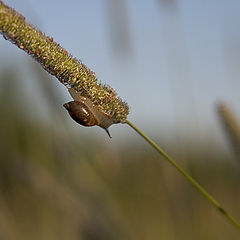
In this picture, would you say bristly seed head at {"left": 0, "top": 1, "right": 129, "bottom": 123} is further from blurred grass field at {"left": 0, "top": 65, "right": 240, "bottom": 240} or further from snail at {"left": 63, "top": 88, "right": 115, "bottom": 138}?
blurred grass field at {"left": 0, "top": 65, "right": 240, "bottom": 240}

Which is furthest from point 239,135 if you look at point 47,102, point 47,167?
point 47,167

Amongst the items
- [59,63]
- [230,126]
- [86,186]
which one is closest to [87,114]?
[59,63]

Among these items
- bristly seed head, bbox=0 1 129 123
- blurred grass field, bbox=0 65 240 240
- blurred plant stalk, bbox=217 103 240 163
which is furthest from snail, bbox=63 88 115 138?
blurred grass field, bbox=0 65 240 240

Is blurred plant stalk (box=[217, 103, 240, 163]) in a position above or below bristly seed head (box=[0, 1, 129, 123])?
below

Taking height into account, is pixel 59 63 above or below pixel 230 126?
above

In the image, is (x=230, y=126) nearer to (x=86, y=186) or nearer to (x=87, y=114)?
(x=87, y=114)

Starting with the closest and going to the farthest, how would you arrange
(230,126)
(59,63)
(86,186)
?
(59,63) < (230,126) < (86,186)

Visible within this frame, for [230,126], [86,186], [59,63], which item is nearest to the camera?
[59,63]

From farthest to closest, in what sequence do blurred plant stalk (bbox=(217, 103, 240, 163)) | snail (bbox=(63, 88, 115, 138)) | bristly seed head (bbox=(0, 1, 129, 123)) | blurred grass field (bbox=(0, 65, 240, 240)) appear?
blurred grass field (bbox=(0, 65, 240, 240)), blurred plant stalk (bbox=(217, 103, 240, 163)), snail (bbox=(63, 88, 115, 138)), bristly seed head (bbox=(0, 1, 129, 123))

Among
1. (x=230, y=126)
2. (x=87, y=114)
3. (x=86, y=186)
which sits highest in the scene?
(x=86, y=186)
